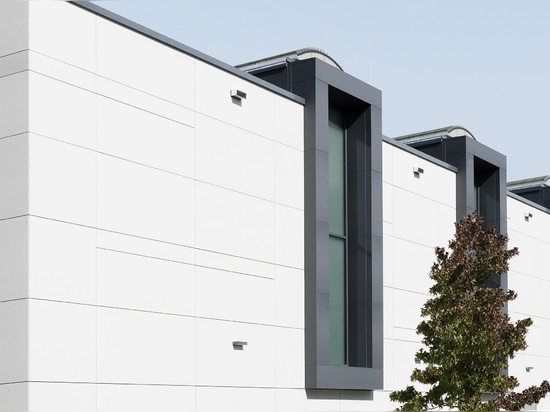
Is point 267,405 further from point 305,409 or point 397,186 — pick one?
point 397,186

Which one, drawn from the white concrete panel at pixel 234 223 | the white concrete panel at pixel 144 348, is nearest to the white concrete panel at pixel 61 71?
the white concrete panel at pixel 234 223

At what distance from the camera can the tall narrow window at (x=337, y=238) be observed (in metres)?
27.6

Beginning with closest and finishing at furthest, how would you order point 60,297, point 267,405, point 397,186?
point 60,297 → point 267,405 → point 397,186

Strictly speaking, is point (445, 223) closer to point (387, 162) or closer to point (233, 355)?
point (387, 162)

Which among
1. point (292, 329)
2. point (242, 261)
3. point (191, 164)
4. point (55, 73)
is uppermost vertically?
point (55, 73)

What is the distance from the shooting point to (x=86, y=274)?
19062 millimetres

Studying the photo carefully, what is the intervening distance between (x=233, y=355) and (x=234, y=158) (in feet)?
16.2

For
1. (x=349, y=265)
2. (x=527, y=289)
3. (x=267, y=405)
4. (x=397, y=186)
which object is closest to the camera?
(x=267, y=405)

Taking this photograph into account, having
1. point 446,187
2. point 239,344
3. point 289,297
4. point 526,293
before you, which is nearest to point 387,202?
point 446,187

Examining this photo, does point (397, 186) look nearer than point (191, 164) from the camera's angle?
No

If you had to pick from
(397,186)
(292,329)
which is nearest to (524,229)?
(397,186)

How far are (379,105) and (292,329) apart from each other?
8199 millimetres
